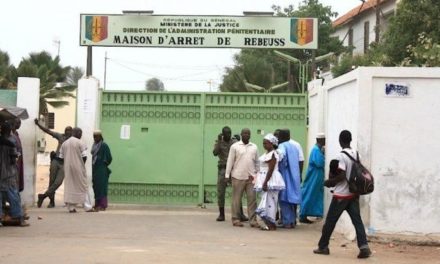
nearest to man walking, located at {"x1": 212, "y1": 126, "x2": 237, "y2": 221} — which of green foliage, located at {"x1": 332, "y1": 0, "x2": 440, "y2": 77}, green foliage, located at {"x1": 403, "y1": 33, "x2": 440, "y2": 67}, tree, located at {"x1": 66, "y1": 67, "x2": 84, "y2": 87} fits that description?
green foliage, located at {"x1": 403, "y1": 33, "x2": 440, "y2": 67}

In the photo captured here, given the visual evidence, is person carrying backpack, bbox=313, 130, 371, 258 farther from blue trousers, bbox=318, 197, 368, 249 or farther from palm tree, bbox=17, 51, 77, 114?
palm tree, bbox=17, 51, 77, 114

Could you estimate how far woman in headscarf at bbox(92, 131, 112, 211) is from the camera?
41.4 feet

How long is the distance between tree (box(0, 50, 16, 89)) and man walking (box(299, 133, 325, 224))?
22.1 m

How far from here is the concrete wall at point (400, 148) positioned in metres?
9.27

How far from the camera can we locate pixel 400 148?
30.5 ft

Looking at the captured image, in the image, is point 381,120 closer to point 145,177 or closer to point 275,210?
point 275,210

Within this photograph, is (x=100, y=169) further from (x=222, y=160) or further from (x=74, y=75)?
(x=74, y=75)

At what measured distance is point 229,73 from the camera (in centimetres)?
3919

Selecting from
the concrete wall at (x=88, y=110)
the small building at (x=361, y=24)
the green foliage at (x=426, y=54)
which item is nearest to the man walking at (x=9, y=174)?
the concrete wall at (x=88, y=110)


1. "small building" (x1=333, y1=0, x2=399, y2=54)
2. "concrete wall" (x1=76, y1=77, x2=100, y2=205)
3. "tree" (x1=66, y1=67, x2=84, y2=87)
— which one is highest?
"small building" (x1=333, y1=0, x2=399, y2=54)

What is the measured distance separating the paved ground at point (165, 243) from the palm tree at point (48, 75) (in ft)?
71.7

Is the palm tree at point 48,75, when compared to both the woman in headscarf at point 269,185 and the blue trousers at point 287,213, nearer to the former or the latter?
the blue trousers at point 287,213

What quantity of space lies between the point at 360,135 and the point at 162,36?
592 centimetres

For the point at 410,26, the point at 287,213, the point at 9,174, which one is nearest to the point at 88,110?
the point at 9,174
